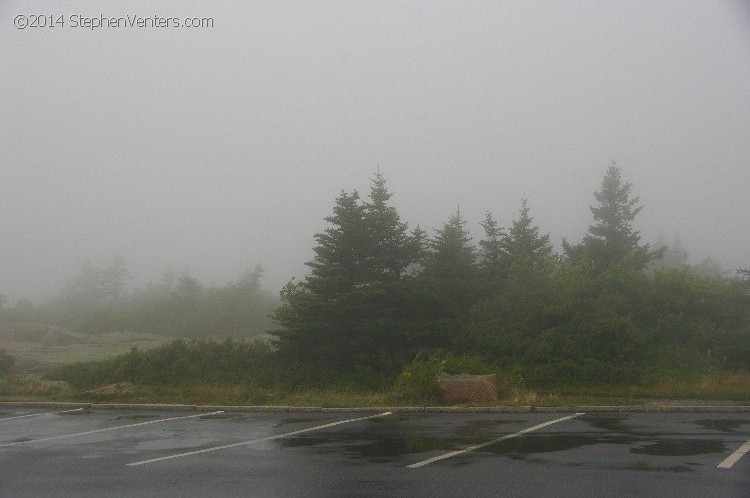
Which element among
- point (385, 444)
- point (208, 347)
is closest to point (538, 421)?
point (385, 444)

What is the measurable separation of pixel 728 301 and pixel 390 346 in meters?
12.2

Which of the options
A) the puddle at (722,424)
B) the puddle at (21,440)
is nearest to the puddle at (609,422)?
the puddle at (722,424)

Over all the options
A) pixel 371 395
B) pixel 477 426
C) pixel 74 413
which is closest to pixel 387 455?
pixel 477 426

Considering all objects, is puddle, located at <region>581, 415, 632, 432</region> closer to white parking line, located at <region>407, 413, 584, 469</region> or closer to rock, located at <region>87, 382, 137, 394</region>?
white parking line, located at <region>407, 413, 584, 469</region>

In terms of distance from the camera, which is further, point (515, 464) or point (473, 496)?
point (515, 464)

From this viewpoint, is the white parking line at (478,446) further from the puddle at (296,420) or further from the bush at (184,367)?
the bush at (184,367)

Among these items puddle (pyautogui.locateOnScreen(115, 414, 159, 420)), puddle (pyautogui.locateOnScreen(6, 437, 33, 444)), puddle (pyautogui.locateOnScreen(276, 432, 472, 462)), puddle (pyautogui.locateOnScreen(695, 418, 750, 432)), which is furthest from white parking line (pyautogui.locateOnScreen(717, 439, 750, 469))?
puddle (pyautogui.locateOnScreen(115, 414, 159, 420))

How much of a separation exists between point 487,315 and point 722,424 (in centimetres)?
1257

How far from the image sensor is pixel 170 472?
9.09m

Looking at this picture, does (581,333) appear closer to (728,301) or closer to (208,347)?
(728,301)

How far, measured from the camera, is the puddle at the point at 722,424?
37.5ft

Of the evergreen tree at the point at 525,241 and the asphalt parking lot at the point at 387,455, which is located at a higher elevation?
the evergreen tree at the point at 525,241

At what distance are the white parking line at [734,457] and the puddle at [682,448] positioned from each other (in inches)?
9.4

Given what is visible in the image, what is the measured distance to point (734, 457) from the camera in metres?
8.97
